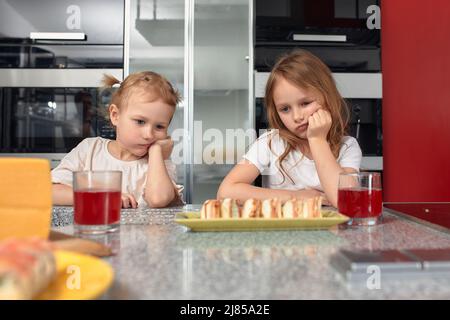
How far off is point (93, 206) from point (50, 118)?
6.48 ft

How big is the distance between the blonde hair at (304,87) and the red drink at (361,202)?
29.8 inches

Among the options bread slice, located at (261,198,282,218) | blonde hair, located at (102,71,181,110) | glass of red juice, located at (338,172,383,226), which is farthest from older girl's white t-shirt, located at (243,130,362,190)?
bread slice, located at (261,198,282,218)

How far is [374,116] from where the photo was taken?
2.77 meters

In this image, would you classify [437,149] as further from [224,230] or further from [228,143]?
[224,230]

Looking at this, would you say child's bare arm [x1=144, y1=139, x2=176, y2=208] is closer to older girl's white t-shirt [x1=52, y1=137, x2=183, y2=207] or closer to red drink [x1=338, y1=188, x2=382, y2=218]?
older girl's white t-shirt [x1=52, y1=137, x2=183, y2=207]

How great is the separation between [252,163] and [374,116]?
1.29 metres

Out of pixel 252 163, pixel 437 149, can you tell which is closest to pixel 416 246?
pixel 252 163

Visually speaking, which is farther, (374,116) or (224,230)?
(374,116)

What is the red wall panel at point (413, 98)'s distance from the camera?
2.90 m

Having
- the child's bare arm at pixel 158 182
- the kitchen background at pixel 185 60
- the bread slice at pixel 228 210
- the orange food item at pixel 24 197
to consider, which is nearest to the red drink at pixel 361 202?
the bread slice at pixel 228 210

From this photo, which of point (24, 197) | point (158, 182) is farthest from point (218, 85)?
point (24, 197)

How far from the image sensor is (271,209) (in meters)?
0.88

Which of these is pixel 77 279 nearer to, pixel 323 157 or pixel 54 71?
pixel 323 157

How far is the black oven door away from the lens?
103 inches
